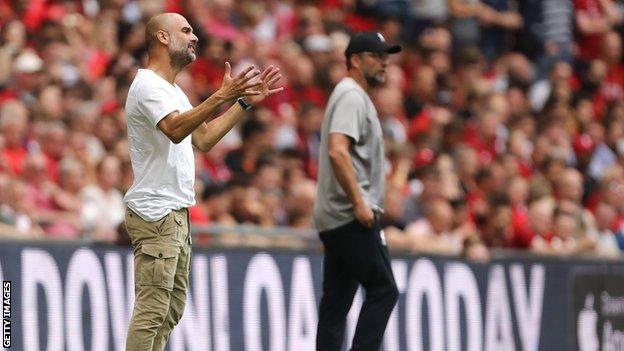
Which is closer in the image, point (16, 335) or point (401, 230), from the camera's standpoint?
point (16, 335)

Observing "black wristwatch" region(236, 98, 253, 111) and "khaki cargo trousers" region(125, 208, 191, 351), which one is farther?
"black wristwatch" region(236, 98, 253, 111)

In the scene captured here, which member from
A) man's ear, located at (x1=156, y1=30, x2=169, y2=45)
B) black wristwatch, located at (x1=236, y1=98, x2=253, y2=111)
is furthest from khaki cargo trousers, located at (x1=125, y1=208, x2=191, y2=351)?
man's ear, located at (x1=156, y1=30, x2=169, y2=45)

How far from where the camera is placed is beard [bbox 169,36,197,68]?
762 centimetres

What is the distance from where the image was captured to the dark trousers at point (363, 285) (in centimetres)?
892

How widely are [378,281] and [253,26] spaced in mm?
7775

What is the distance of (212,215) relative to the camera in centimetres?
1230

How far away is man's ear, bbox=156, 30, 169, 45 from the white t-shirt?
0.18m

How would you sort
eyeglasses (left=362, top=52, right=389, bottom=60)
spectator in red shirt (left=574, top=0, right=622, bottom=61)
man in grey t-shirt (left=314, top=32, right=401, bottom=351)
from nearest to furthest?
man in grey t-shirt (left=314, top=32, right=401, bottom=351)
eyeglasses (left=362, top=52, right=389, bottom=60)
spectator in red shirt (left=574, top=0, right=622, bottom=61)

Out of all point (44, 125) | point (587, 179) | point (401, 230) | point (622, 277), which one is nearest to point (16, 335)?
point (44, 125)

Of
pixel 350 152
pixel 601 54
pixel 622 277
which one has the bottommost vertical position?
pixel 622 277

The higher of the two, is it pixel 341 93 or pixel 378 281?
pixel 341 93

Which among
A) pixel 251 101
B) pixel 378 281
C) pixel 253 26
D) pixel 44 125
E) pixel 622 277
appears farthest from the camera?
pixel 253 26

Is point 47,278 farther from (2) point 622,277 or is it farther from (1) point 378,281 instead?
(2) point 622,277

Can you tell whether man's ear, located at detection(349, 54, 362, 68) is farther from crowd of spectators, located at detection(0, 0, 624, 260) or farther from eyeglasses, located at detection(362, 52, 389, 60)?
crowd of spectators, located at detection(0, 0, 624, 260)
